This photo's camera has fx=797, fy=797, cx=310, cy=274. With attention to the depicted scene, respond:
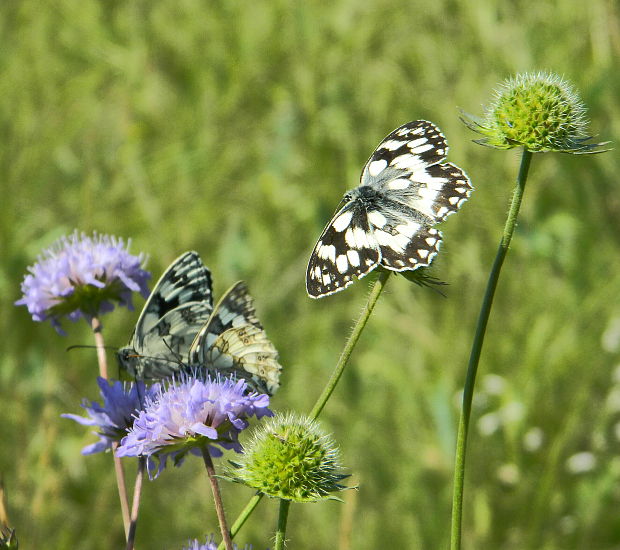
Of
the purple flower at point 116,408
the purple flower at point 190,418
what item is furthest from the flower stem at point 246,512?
the purple flower at point 116,408

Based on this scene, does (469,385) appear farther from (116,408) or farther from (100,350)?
(100,350)

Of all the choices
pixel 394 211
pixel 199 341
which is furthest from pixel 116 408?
pixel 394 211

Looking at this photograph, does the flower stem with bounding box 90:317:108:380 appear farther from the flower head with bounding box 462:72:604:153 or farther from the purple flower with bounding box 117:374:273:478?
the flower head with bounding box 462:72:604:153

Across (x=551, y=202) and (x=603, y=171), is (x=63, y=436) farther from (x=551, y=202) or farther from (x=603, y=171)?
(x=603, y=171)

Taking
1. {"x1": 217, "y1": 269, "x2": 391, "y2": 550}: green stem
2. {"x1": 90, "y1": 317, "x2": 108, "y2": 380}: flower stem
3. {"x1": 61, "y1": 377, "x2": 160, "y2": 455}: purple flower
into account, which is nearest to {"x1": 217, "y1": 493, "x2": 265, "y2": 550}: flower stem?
{"x1": 217, "y1": 269, "x2": 391, "y2": 550}: green stem

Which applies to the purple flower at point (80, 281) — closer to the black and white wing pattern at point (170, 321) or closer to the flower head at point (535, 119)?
the black and white wing pattern at point (170, 321)
